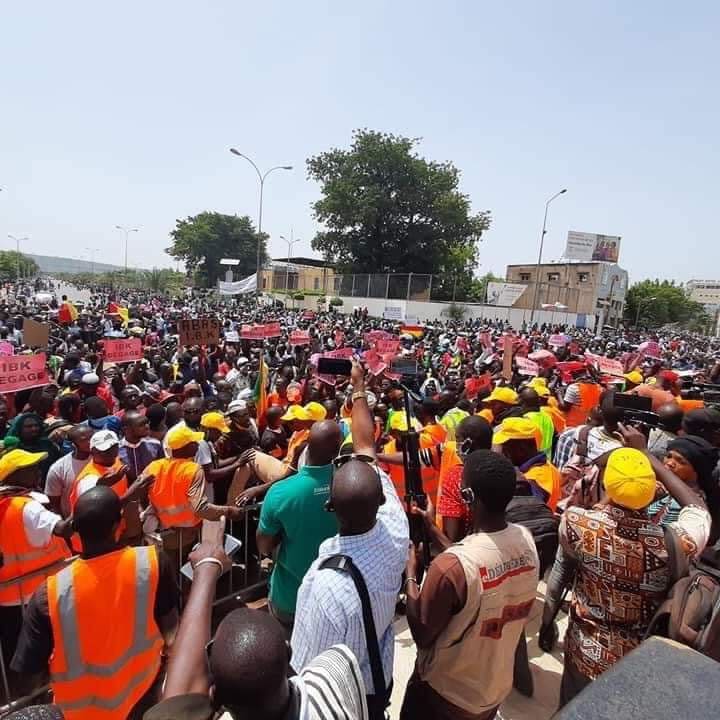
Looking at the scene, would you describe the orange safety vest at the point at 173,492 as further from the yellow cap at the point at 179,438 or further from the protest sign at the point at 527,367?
the protest sign at the point at 527,367

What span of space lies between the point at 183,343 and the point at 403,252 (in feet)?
129

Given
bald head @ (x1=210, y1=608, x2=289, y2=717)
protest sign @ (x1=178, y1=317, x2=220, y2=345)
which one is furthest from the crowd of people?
protest sign @ (x1=178, y1=317, x2=220, y2=345)

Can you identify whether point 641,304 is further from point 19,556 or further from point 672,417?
point 19,556

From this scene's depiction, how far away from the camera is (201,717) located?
42.7 inches

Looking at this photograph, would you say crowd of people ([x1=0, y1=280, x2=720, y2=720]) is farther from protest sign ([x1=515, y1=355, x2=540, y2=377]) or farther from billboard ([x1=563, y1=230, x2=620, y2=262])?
billboard ([x1=563, y1=230, x2=620, y2=262])

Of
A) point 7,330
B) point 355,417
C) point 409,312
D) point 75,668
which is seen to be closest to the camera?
point 75,668

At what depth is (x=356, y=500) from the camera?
182cm

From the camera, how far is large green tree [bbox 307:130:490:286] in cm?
4600

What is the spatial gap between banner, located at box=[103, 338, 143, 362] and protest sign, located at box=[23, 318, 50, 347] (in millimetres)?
1922

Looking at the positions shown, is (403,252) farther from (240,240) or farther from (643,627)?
(643,627)

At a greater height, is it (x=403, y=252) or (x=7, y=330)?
(x=403, y=252)

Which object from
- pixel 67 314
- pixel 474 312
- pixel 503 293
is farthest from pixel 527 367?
pixel 503 293

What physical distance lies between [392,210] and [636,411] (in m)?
44.8

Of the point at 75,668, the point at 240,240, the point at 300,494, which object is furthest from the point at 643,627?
the point at 240,240
